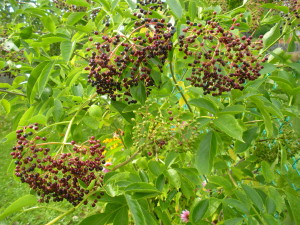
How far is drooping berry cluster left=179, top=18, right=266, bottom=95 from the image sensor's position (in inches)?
53.4

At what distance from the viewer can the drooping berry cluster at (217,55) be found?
4.45 feet

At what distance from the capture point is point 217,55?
138 cm

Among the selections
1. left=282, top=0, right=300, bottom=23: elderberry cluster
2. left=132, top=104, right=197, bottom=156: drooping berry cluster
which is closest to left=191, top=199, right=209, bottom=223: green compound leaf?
left=132, top=104, right=197, bottom=156: drooping berry cluster

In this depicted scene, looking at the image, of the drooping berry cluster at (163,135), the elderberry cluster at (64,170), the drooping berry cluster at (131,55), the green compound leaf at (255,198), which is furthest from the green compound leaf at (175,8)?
the green compound leaf at (255,198)

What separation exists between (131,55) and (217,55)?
37cm

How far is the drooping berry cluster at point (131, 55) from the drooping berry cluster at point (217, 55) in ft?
0.35

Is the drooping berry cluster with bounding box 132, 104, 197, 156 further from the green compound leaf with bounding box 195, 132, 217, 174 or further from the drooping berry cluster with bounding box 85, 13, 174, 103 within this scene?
the drooping berry cluster with bounding box 85, 13, 174, 103

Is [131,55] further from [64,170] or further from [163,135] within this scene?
[64,170]

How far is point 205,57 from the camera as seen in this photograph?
139 centimetres

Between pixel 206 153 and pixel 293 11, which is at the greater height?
pixel 293 11

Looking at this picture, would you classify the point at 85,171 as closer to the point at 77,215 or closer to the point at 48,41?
the point at 48,41

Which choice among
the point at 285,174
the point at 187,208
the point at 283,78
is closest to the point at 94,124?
the point at 283,78

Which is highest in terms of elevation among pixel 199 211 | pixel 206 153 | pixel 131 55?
pixel 131 55

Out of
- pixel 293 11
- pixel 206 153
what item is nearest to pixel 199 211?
pixel 206 153
